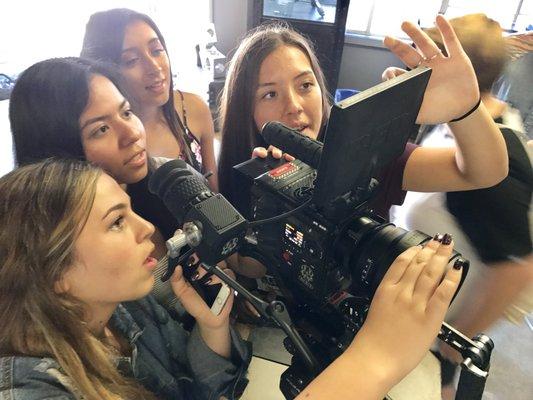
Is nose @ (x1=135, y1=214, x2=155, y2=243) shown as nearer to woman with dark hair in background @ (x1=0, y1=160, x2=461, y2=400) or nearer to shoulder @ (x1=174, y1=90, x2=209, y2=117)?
woman with dark hair in background @ (x1=0, y1=160, x2=461, y2=400)

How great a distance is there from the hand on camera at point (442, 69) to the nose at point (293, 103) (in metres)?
0.27

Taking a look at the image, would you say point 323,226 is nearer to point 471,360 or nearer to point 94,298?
point 471,360

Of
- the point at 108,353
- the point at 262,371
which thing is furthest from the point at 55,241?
the point at 262,371

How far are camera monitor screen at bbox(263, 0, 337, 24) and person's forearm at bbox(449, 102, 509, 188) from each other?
254 cm

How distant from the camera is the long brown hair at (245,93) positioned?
100 cm

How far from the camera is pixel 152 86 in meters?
1.28

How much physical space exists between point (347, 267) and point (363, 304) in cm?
7

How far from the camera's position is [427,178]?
1.03 m

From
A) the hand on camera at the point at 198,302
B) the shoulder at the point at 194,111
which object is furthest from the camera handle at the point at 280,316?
the shoulder at the point at 194,111

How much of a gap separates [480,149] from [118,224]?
32.8 inches

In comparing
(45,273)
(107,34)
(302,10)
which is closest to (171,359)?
(45,273)

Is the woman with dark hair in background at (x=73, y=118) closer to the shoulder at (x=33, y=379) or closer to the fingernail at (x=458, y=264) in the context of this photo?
the shoulder at (x=33, y=379)

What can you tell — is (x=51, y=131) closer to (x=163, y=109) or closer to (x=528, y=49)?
(x=163, y=109)

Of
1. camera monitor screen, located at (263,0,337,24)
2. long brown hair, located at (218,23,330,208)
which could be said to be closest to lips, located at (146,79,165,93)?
long brown hair, located at (218,23,330,208)
